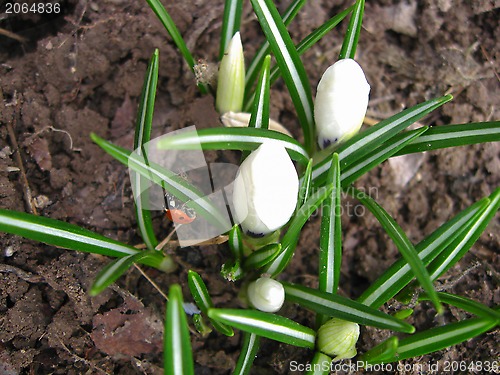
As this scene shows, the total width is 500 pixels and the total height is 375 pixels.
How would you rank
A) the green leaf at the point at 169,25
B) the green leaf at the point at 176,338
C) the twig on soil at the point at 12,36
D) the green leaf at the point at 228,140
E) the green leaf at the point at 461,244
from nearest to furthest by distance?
the green leaf at the point at 176,338
the green leaf at the point at 228,140
the green leaf at the point at 461,244
the green leaf at the point at 169,25
the twig on soil at the point at 12,36

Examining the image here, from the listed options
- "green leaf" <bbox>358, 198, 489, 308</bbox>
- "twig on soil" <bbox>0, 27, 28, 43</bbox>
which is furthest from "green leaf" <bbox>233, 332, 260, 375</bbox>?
"twig on soil" <bbox>0, 27, 28, 43</bbox>

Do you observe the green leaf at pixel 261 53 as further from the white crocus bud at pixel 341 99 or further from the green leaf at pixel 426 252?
the green leaf at pixel 426 252

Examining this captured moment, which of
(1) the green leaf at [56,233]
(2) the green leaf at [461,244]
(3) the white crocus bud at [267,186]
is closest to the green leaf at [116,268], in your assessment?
(1) the green leaf at [56,233]

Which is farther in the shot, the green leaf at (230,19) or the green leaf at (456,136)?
the green leaf at (230,19)

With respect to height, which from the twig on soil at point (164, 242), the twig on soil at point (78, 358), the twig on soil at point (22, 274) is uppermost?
the twig on soil at point (164, 242)

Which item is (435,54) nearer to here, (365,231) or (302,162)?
(365,231)

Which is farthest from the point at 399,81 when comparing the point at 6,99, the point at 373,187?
the point at 6,99
